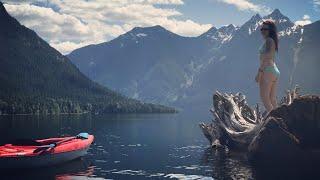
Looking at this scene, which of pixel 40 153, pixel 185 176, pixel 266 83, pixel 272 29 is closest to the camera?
pixel 272 29

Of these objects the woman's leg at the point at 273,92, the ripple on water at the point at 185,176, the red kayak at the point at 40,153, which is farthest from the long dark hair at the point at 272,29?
the red kayak at the point at 40,153

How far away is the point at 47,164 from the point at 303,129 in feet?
83.2

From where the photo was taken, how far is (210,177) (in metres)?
42.3

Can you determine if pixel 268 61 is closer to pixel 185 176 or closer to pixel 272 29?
pixel 272 29

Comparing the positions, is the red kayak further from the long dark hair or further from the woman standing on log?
the long dark hair

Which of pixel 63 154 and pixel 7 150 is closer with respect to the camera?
pixel 7 150

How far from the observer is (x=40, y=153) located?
1828 inches

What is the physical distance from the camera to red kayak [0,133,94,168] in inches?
1757

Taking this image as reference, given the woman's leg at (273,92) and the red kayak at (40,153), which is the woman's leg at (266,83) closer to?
the woman's leg at (273,92)

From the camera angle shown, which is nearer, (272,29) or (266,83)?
(272,29)

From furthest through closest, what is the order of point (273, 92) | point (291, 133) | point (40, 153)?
point (40, 153) < point (291, 133) < point (273, 92)

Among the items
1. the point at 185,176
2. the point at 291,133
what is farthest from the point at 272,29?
the point at 185,176

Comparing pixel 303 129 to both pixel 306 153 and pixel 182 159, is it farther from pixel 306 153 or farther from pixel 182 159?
pixel 182 159

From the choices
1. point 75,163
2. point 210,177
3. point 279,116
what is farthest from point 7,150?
point 279,116
